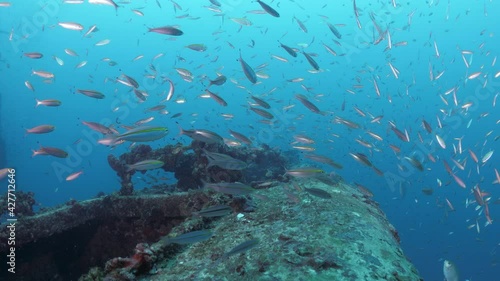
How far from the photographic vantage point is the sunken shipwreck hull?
3543 millimetres

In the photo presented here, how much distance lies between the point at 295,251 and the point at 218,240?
129cm

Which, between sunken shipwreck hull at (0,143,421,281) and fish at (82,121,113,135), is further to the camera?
fish at (82,121,113,135)

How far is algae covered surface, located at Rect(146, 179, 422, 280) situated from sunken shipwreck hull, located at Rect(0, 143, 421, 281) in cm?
1

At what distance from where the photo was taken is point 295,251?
379 centimetres

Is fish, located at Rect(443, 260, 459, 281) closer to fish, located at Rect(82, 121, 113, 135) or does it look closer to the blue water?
fish, located at Rect(82, 121, 113, 135)

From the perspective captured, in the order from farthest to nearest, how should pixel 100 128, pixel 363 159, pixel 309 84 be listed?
pixel 309 84 → pixel 100 128 → pixel 363 159

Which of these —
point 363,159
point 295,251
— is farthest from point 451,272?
point 363,159

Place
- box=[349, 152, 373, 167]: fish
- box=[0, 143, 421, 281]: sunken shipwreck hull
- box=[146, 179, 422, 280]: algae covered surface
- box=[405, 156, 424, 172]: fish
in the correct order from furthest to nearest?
box=[405, 156, 424, 172]: fish
box=[349, 152, 373, 167]: fish
box=[0, 143, 421, 281]: sunken shipwreck hull
box=[146, 179, 422, 280]: algae covered surface

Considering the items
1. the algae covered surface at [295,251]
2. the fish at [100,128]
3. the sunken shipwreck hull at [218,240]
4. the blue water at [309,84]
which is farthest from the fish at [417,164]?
the blue water at [309,84]

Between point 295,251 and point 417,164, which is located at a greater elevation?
point 295,251

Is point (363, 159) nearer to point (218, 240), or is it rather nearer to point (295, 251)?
point (295, 251)

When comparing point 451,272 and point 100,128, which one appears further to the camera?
point 100,128

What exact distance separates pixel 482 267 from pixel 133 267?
54484 millimetres

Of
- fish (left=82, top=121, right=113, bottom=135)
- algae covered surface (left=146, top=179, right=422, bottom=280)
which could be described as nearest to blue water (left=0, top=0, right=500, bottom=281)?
fish (left=82, top=121, right=113, bottom=135)
